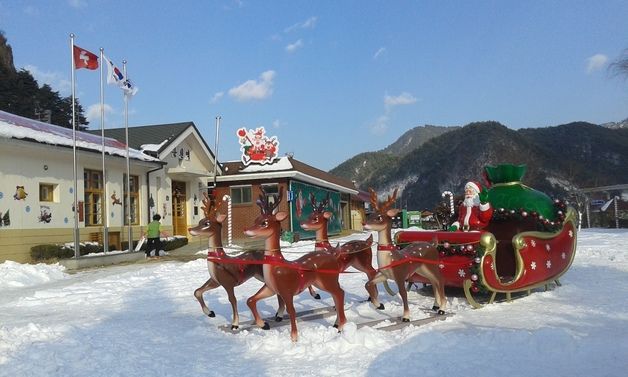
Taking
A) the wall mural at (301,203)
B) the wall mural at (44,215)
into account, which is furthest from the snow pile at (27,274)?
the wall mural at (301,203)

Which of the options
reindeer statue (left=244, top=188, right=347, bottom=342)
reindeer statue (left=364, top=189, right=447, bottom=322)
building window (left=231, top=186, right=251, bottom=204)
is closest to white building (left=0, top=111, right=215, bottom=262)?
building window (left=231, top=186, right=251, bottom=204)

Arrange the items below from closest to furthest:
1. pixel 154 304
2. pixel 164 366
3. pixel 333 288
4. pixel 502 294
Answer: pixel 164 366, pixel 333 288, pixel 502 294, pixel 154 304

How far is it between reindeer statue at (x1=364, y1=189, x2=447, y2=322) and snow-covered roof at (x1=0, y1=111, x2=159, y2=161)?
11.5 meters

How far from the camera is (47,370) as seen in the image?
16.6 feet

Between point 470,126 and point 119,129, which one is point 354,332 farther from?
point 470,126

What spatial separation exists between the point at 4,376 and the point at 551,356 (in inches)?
209

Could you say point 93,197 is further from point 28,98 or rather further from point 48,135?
point 28,98

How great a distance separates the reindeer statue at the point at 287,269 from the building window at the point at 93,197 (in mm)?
13238

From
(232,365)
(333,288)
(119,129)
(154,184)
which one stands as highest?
(119,129)

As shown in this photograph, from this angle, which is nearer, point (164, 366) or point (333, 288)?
point (164, 366)

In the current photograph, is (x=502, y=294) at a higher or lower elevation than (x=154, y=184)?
lower

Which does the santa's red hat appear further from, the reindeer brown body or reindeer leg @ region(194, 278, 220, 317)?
reindeer leg @ region(194, 278, 220, 317)

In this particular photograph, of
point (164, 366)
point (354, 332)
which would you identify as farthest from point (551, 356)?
point (164, 366)

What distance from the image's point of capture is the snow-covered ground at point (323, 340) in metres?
4.83
